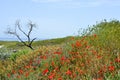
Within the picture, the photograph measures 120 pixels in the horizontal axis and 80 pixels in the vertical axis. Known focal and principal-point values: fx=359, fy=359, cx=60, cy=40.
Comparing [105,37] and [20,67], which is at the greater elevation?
[105,37]

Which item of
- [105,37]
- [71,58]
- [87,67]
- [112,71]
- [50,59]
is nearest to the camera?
[112,71]

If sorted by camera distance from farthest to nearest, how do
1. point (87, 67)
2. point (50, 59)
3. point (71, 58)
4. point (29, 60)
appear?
point (29, 60)
point (50, 59)
point (71, 58)
point (87, 67)

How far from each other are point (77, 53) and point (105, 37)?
2.17 m

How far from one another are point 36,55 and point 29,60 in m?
0.76

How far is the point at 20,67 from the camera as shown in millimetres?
16062

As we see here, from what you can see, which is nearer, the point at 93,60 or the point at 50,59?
the point at 93,60

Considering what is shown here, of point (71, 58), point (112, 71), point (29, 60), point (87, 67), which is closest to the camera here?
point (112, 71)

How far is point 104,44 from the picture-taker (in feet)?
48.1

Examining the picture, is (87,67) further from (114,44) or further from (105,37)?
(105,37)

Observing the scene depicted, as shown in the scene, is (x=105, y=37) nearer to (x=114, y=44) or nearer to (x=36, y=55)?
(x=114, y=44)

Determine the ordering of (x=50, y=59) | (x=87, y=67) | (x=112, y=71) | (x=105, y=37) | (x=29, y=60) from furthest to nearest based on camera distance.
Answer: (x=29, y=60) → (x=105, y=37) → (x=50, y=59) → (x=87, y=67) → (x=112, y=71)

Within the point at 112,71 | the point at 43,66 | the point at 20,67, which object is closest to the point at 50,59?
the point at 43,66

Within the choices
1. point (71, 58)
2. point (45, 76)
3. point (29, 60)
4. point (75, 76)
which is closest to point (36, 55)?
point (29, 60)

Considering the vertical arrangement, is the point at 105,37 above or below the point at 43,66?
above
